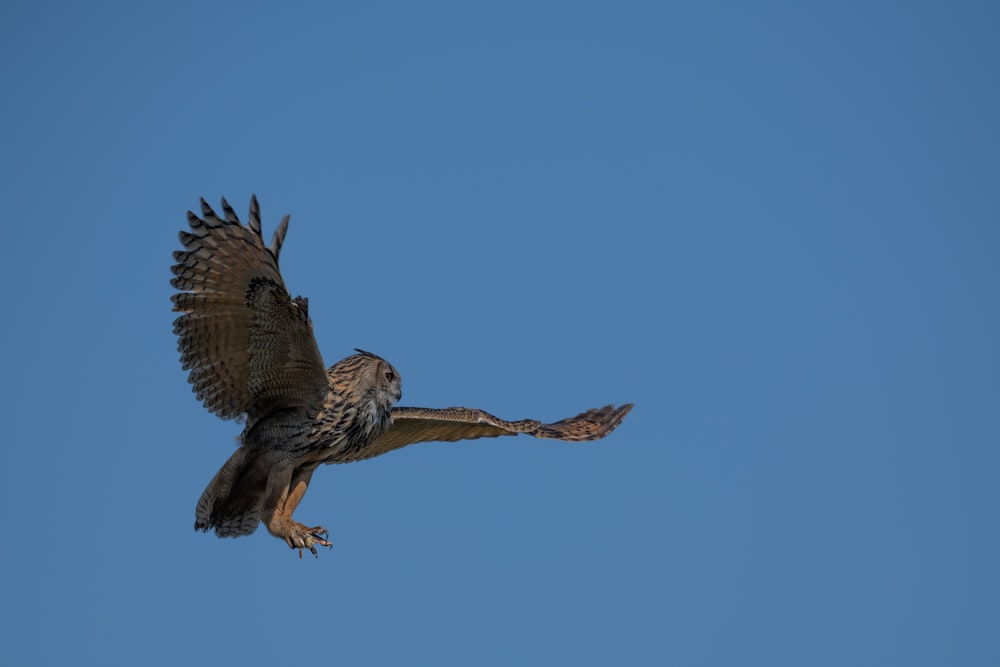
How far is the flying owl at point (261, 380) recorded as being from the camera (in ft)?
38.5

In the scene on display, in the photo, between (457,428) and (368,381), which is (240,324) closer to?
(368,381)

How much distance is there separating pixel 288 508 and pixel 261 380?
47.2 inches

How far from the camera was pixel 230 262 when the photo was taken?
1176cm

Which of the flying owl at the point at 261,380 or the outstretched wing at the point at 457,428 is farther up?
the outstretched wing at the point at 457,428

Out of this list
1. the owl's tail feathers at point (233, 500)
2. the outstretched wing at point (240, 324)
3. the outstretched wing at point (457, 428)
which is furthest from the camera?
the outstretched wing at point (457, 428)

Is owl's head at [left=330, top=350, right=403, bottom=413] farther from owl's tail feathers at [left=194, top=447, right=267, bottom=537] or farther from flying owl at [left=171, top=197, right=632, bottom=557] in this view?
owl's tail feathers at [left=194, top=447, right=267, bottom=537]

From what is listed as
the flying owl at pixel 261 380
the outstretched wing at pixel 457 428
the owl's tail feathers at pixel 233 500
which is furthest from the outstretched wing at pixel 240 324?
the outstretched wing at pixel 457 428

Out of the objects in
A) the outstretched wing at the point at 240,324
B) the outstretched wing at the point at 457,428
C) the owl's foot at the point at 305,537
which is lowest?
the owl's foot at the point at 305,537

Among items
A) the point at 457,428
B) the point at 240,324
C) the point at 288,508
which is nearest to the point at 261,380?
the point at 240,324

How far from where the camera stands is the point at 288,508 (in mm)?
12883

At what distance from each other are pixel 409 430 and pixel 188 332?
335 cm

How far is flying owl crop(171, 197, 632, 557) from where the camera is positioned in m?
11.7

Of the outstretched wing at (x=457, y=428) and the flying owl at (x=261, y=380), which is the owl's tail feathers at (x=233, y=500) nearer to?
the flying owl at (x=261, y=380)

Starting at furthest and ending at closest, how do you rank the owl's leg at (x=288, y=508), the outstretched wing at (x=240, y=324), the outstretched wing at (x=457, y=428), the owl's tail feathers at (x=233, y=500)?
the outstretched wing at (x=457, y=428), the owl's tail feathers at (x=233, y=500), the owl's leg at (x=288, y=508), the outstretched wing at (x=240, y=324)
